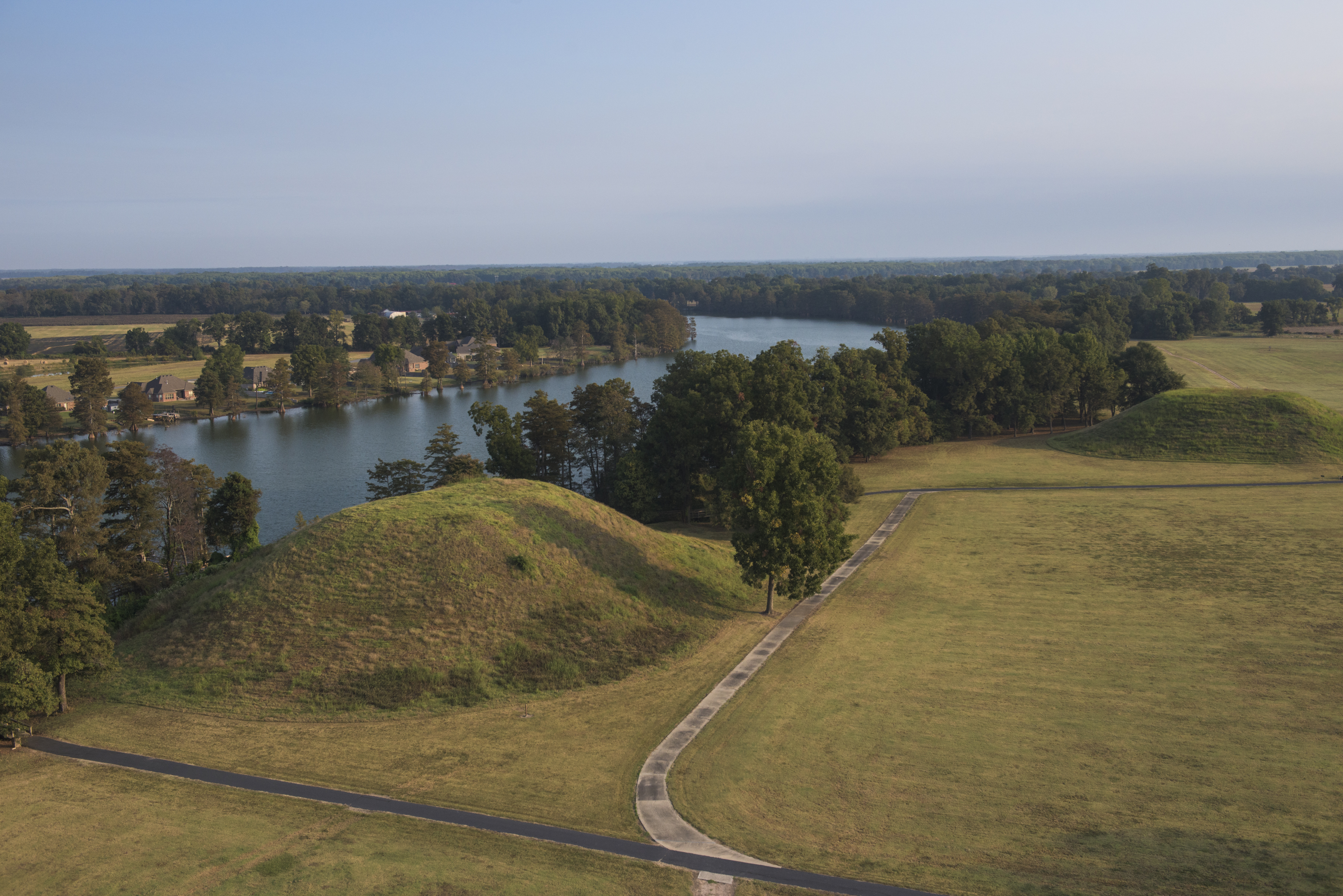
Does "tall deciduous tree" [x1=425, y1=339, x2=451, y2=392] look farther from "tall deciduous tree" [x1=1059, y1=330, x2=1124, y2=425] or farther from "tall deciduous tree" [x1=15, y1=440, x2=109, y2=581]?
"tall deciduous tree" [x1=1059, y1=330, x2=1124, y2=425]

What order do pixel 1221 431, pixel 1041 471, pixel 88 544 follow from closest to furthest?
pixel 88 544, pixel 1041 471, pixel 1221 431

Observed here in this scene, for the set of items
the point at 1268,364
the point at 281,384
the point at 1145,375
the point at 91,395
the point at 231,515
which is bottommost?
the point at 231,515

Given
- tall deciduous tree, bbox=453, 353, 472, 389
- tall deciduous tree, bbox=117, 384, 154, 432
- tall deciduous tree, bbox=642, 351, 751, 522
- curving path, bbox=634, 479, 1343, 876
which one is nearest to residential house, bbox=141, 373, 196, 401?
tall deciduous tree, bbox=117, 384, 154, 432

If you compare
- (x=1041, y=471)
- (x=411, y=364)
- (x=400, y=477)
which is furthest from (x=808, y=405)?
(x=411, y=364)

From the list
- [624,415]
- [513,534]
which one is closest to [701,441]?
[624,415]

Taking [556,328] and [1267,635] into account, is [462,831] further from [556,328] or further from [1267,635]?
[556,328]

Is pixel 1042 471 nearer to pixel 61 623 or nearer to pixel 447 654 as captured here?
pixel 447 654

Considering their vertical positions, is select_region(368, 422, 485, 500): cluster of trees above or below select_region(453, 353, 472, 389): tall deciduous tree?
below
